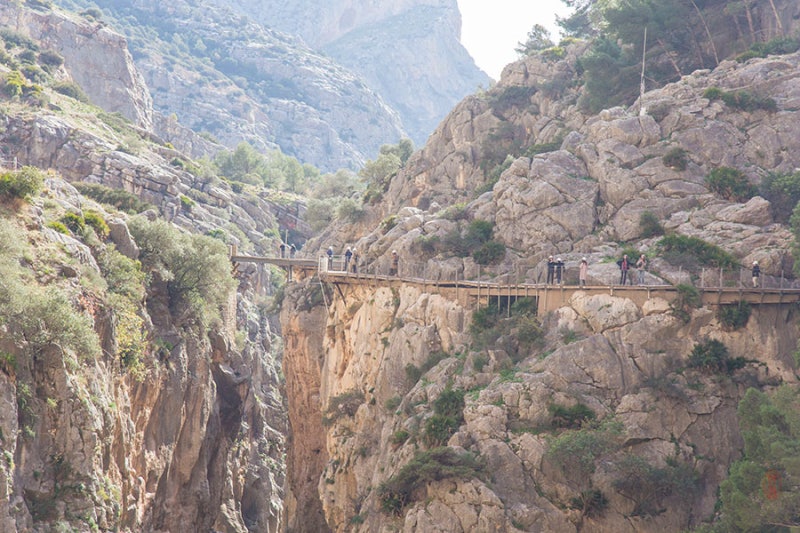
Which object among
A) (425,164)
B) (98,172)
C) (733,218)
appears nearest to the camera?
(733,218)

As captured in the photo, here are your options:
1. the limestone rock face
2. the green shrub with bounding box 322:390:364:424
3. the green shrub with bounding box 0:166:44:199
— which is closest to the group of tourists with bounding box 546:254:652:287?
the green shrub with bounding box 322:390:364:424

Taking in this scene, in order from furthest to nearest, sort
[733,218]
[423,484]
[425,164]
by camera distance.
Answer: [425,164] → [733,218] → [423,484]

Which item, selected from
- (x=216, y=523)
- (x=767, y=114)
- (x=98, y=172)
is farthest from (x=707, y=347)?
(x=98, y=172)

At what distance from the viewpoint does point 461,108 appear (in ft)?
269

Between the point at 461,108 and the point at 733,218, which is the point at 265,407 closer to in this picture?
the point at 461,108

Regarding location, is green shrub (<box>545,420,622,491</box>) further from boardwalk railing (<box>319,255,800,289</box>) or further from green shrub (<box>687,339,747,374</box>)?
boardwalk railing (<box>319,255,800,289</box>)

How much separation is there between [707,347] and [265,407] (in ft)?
184

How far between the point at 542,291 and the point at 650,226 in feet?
24.9

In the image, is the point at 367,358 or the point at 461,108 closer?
the point at 367,358

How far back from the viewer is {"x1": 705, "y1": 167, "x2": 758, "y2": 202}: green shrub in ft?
177

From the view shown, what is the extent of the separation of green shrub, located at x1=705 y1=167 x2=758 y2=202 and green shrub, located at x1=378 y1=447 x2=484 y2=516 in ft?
72.1

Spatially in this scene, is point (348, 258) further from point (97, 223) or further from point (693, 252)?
point (693, 252)

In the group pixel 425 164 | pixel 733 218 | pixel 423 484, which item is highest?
pixel 425 164

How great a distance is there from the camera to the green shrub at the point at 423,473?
4353 centimetres
